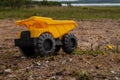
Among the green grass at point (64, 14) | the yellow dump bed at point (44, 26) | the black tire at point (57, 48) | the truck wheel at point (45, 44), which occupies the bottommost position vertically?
the green grass at point (64, 14)

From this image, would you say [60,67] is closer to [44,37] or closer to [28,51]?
[44,37]

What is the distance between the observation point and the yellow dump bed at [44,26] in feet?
26.6

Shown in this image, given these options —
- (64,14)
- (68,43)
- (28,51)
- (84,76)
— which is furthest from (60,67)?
(64,14)

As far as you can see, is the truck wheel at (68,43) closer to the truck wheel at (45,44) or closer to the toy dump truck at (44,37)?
the toy dump truck at (44,37)

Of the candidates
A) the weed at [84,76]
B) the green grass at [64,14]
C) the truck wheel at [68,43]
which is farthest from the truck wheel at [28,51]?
the green grass at [64,14]

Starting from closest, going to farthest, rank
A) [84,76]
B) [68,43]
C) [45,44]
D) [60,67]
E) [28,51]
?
1. [84,76]
2. [60,67]
3. [45,44]
4. [28,51]
5. [68,43]

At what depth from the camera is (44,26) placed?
825 centimetres

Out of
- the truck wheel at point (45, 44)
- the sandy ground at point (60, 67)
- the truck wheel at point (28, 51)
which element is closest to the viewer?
the sandy ground at point (60, 67)

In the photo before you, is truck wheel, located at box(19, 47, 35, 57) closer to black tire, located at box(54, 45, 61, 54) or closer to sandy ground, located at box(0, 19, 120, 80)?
sandy ground, located at box(0, 19, 120, 80)

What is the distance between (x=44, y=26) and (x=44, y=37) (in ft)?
0.86

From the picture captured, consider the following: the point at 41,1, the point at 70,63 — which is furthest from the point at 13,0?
the point at 70,63

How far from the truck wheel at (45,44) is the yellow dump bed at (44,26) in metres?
0.10

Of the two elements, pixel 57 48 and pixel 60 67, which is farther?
pixel 57 48

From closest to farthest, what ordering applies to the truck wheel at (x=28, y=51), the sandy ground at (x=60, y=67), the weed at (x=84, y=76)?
the weed at (x=84, y=76) → the sandy ground at (x=60, y=67) → the truck wheel at (x=28, y=51)
